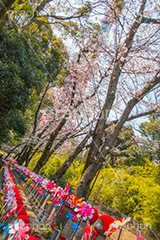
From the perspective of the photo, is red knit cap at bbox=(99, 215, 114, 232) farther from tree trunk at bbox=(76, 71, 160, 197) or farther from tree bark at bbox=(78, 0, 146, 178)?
tree bark at bbox=(78, 0, 146, 178)

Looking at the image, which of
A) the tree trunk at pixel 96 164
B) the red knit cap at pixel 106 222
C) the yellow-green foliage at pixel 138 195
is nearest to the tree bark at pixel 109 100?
the tree trunk at pixel 96 164

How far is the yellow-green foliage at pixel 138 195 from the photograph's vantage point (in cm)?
635

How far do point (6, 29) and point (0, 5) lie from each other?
14.7ft

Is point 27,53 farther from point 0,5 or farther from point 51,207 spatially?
point 51,207

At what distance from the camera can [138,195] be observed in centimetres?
834

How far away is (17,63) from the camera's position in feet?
27.3

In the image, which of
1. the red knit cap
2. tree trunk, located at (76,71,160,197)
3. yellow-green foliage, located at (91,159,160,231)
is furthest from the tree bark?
the red knit cap

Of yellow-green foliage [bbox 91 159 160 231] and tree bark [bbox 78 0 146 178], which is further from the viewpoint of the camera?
yellow-green foliage [bbox 91 159 160 231]

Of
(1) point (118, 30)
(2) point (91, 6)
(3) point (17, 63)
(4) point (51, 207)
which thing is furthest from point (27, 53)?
(4) point (51, 207)

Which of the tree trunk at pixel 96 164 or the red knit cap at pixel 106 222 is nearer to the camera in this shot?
the red knit cap at pixel 106 222

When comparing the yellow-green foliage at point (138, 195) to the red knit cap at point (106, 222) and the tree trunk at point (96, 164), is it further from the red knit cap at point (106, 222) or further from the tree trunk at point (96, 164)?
the red knit cap at point (106, 222)

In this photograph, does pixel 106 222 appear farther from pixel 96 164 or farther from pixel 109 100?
pixel 109 100

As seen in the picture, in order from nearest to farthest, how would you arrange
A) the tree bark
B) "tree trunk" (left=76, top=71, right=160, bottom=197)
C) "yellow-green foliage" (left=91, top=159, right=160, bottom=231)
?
"tree trunk" (left=76, top=71, right=160, bottom=197) → the tree bark → "yellow-green foliage" (left=91, top=159, right=160, bottom=231)

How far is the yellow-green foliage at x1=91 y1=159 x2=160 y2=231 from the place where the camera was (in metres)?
6.35
